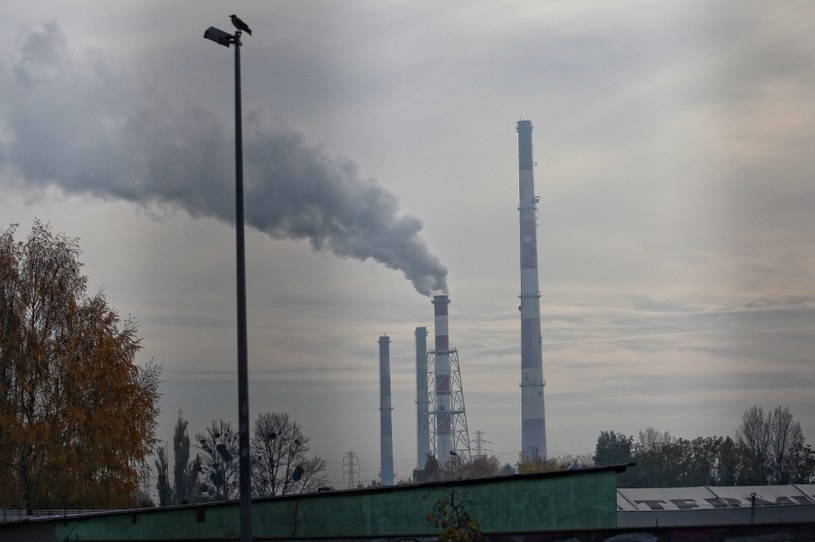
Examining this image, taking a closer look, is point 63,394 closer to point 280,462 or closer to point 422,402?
point 280,462

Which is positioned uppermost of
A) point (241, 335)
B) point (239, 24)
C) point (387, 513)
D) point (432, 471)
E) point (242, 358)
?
point (239, 24)

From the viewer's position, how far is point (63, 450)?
38438 mm

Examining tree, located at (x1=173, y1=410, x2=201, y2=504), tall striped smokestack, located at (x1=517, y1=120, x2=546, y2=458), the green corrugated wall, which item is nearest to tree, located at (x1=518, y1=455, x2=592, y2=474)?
A: tall striped smokestack, located at (x1=517, y1=120, x2=546, y2=458)

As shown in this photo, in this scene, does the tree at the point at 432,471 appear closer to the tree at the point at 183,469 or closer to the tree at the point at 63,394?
the tree at the point at 183,469

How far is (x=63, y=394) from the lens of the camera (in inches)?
1555

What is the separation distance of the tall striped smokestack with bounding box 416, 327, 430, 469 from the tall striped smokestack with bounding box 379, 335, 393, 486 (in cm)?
419

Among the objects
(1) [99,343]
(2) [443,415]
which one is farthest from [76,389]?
(2) [443,415]

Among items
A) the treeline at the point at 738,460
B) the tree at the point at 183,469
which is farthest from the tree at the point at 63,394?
the treeline at the point at 738,460

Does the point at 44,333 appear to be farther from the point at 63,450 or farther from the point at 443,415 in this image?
the point at 443,415

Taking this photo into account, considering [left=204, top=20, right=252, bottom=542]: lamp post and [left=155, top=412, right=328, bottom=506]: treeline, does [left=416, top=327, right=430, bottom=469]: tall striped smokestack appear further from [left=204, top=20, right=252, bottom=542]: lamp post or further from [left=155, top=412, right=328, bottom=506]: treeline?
[left=204, top=20, right=252, bottom=542]: lamp post

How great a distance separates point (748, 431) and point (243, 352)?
313ft

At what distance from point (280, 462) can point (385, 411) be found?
6824cm

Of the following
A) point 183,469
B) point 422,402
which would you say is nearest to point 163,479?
point 183,469

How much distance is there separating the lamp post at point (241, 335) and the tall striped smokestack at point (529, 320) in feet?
342
